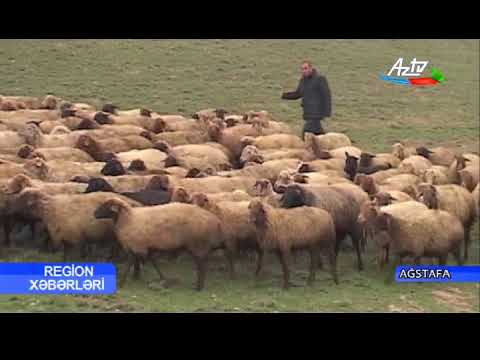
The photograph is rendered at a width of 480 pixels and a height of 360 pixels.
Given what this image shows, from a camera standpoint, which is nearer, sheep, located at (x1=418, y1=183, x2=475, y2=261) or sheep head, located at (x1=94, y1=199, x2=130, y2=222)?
sheep head, located at (x1=94, y1=199, x2=130, y2=222)

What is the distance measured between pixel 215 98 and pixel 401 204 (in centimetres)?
900

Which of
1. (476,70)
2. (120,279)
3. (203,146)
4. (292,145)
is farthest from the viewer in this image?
(476,70)

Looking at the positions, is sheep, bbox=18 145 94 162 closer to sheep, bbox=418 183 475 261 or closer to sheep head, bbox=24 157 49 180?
sheep head, bbox=24 157 49 180

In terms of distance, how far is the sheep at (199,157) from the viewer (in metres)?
14.3

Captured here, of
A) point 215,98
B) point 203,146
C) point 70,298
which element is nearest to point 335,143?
point 203,146

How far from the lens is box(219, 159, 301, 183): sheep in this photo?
13.4 m

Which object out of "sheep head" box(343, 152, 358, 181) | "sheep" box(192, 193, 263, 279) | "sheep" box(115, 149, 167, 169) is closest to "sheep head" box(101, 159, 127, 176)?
"sheep" box(115, 149, 167, 169)

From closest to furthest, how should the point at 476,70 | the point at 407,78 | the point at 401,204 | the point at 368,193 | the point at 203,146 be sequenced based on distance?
the point at 401,204
the point at 368,193
the point at 203,146
the point at 407,78
the point at 476,70

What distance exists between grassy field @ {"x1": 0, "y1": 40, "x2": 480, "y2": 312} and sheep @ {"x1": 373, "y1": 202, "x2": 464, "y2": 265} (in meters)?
0.46

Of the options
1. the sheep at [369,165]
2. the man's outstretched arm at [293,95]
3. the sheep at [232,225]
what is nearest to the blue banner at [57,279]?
the sheep at [232,225]

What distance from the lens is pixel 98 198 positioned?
37.2 ft

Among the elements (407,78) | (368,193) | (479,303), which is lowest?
(479,303)

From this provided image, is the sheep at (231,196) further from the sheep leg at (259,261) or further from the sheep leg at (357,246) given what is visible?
the sheep leg at (357,246)

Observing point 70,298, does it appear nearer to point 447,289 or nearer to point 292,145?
point 447,289
